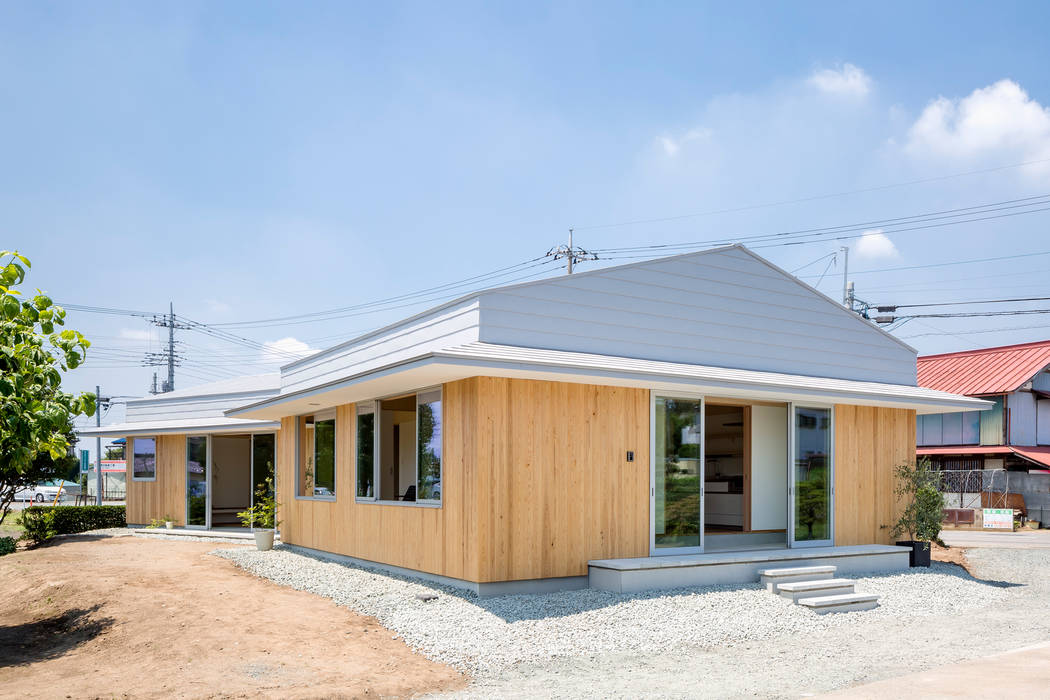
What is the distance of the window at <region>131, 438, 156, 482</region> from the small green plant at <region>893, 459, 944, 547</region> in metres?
16.9

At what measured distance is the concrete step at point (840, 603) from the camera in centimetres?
910

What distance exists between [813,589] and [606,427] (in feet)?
10.1

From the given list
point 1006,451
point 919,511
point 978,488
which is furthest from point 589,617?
point 1006,451

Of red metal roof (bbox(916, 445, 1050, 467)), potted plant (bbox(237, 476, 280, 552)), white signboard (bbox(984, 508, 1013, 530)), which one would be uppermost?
red metal roof (bbox(916, 445, 1050, 467))

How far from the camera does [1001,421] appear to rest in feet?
88.6

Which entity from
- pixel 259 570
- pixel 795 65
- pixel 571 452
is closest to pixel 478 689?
pixel 571 452

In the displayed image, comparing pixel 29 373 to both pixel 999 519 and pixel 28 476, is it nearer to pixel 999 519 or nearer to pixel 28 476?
pixel 28 476

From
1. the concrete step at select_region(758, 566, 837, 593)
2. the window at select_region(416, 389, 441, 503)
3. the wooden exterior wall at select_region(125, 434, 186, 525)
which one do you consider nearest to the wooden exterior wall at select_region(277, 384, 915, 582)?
the window at select_region(416, 389, 441, 503)

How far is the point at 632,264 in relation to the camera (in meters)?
10.6

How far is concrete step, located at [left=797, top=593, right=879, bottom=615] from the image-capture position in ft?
29.9

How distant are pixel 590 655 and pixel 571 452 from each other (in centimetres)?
280

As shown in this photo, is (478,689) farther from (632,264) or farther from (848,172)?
(848,172)

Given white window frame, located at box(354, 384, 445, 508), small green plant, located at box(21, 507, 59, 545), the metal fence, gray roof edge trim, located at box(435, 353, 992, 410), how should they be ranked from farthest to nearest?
1. the metal fence
2. small green plant, located at box(21, 507, 59, 545)
3. white window frame, located at box(354, 384, 445, 508)
4. gray roof edge trim, located at box(435, 353, 992, 410)

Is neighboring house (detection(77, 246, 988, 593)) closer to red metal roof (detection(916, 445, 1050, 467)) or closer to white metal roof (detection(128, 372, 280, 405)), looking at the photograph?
white metal roof (detection(128, 372, 280, 405))
